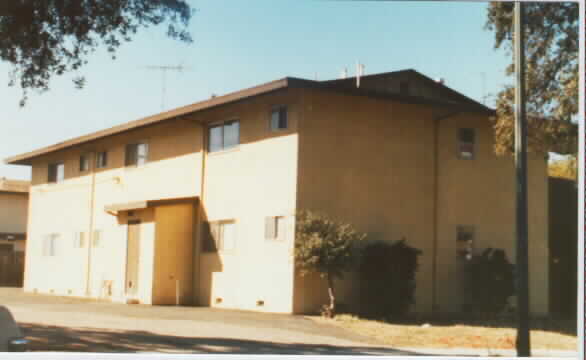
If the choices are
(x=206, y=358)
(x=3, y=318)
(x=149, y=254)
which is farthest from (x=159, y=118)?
(x=3, y=318)

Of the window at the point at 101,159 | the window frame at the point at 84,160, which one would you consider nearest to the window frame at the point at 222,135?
the window at the point at 101,159

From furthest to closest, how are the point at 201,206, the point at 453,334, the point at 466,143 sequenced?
1. the point at 466,143
2. the point at 201,206
3. the point at 453,334

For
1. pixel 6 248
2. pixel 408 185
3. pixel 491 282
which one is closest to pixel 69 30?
pixel 408 185

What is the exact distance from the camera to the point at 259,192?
63.9 ft

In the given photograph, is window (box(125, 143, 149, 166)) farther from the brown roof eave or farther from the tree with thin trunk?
the tree with thin trunk

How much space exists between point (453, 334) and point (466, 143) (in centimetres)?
707

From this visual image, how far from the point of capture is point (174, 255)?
846 inches

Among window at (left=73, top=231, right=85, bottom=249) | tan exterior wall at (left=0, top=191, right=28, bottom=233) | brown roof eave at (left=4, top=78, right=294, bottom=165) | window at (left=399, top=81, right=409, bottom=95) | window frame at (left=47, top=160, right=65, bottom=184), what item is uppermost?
window at (left=399, top=81, right=409, bottom=95)

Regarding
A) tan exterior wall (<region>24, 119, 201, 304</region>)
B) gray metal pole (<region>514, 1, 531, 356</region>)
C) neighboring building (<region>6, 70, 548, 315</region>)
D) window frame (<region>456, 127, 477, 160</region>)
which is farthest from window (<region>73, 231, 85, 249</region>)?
gray metal pole (<region>514, 1, 531, 356</region>)

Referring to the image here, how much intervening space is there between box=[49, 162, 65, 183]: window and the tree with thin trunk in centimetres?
1421

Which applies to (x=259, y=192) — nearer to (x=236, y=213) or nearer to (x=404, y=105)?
(x=236, y=213)

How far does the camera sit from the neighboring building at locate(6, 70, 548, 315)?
1875cm

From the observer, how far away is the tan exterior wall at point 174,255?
2119 centimetres

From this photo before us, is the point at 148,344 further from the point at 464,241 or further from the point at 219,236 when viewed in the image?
the point at 464,241
